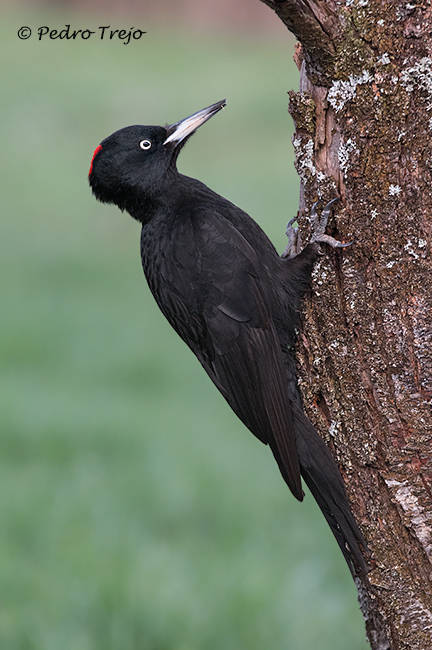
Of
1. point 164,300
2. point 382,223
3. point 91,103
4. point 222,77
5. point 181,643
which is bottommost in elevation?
point 181,643

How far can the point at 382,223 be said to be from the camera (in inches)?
91.0

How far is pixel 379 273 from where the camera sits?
233 centimetres

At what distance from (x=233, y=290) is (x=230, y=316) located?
0.09m

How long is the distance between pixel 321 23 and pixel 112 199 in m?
1.52

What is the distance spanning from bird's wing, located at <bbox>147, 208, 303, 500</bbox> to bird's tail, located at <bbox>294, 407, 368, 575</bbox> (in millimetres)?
96

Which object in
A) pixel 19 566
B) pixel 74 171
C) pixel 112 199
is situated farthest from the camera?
pixel 74 171

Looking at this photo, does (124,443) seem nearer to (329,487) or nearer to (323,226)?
(329,487)

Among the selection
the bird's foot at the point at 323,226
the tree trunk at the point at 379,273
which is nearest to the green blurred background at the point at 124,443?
the tree trunk at the point at 379,273

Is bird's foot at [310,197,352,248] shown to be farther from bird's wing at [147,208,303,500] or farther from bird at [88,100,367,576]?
bird's wing at [147,208,303,500]

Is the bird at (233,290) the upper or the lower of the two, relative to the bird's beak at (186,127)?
lower

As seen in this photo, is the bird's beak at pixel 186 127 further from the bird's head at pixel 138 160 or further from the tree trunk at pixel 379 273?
the tree trunk at pixel 379 273

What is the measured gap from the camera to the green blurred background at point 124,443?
373cm

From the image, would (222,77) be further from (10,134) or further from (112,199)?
(112,199)

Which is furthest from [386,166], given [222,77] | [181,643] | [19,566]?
[222,77]
